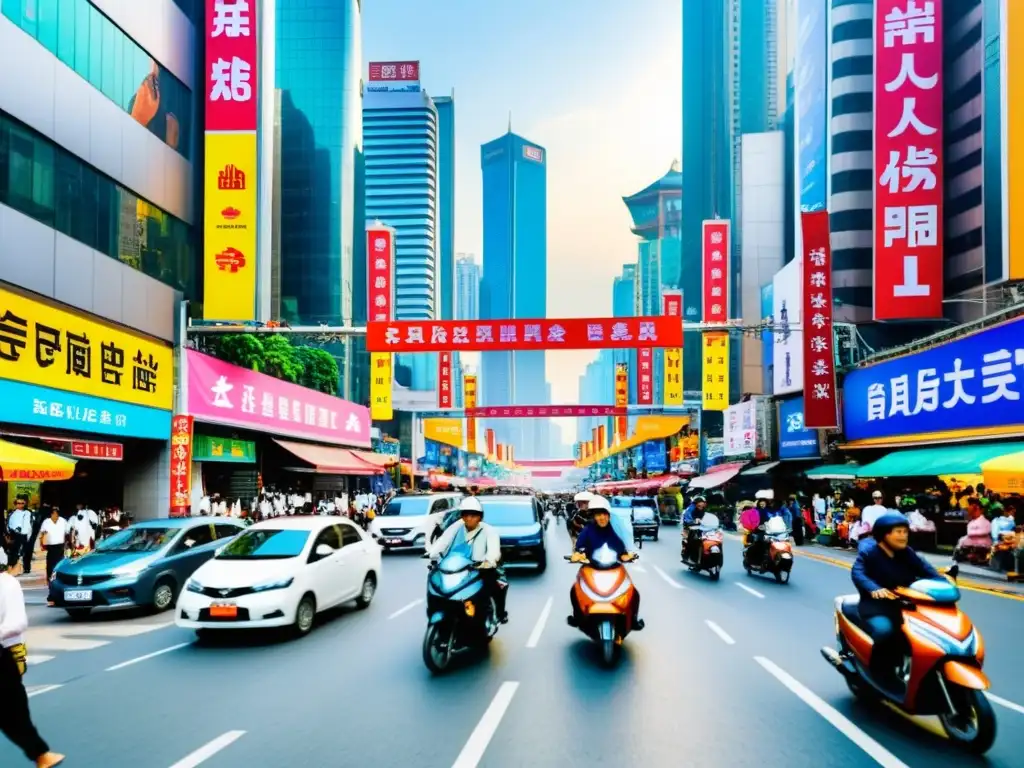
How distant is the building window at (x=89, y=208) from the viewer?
18391mm

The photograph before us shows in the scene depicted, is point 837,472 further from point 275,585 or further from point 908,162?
point 275,585

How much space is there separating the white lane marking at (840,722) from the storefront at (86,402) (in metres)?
12.7

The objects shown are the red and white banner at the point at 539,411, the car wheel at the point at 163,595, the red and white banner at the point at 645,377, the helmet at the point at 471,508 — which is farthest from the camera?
the red and white banner at the point at 645,377

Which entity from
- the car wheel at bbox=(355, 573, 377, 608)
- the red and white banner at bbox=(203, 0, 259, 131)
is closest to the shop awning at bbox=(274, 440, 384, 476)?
the red and white banner at bbox=(203, 0, 259, 131)

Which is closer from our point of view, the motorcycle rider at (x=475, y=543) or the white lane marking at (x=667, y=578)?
the motorcycle rider at (x=475, y=543)

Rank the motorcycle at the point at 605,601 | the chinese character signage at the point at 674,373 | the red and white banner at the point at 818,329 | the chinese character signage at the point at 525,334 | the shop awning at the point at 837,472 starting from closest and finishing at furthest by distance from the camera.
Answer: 1. the motorcycle at the point at 605,601
2. the chinese character signage at the point at 525,334
3. the shop awning at the point at 837,472
4. the red and white banner at the point at 818,329
5. the chinese character signage at the point at 674,373

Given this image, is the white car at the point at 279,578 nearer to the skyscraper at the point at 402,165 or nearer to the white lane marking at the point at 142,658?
the white lane marking at the point at 142,658

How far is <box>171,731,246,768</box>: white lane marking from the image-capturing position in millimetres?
5535

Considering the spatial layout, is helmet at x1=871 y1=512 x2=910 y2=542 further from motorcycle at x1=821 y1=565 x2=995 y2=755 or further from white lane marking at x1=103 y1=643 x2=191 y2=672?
white lane marking at x1=103 y1=643 x2=191 y2=672

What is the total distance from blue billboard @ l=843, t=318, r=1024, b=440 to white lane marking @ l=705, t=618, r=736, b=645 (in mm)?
12267

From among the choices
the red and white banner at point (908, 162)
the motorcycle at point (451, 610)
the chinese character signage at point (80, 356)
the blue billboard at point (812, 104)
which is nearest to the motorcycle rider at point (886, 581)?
the motorcycle at point (451, 610)

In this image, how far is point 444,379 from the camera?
63.4 m

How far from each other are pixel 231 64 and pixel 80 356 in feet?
36.5

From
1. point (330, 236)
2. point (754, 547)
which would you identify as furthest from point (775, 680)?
point (330, 236)
